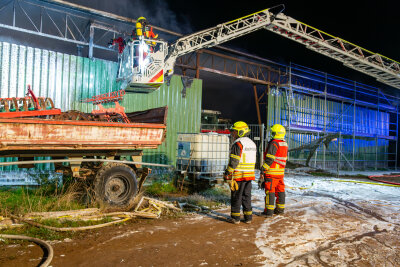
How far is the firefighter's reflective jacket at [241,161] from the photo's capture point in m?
5.55

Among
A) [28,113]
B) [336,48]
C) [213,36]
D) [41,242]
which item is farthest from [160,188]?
[336,48]

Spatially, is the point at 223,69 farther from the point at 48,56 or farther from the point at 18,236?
the point at 18,236

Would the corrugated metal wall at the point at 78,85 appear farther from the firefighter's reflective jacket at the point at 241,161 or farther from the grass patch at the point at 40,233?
the firefighter's reflective jacket at the point at 241,161

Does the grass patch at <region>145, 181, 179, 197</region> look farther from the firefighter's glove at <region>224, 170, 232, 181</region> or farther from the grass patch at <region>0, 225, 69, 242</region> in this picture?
the grass patch at <region>0, 225, 69, 242</region>

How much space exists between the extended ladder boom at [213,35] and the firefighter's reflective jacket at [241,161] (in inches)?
235

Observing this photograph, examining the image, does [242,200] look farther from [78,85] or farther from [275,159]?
[78,85]

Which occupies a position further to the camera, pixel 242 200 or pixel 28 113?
pixel 242 200

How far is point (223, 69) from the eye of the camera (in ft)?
53.5

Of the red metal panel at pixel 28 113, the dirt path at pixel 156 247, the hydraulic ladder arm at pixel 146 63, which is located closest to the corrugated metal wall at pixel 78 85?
the hydraulic ladder arm at pixel 146 63

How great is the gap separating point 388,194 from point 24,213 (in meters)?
10.4

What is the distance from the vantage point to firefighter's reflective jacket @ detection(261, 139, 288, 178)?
6.13 m

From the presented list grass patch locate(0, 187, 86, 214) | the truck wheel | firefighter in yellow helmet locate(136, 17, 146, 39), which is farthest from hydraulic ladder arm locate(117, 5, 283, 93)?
grass patch locate(0, 187, 86, 214)

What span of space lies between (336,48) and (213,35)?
7.69m

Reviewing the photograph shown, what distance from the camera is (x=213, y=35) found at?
11727 millimetres
